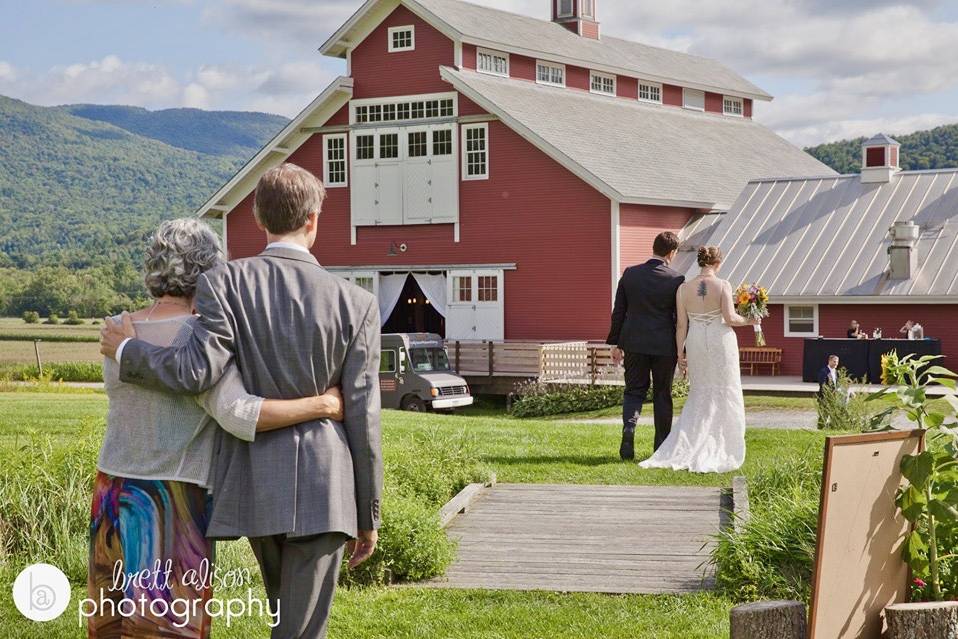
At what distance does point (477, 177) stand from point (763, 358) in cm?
802

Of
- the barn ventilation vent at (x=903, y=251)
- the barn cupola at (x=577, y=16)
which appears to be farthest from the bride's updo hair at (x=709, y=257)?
the barn cupola at (x=577, y=16)

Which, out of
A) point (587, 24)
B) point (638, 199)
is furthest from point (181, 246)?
point (587, 24)

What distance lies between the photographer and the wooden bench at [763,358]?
93.0 feet

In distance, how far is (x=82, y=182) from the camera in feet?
522

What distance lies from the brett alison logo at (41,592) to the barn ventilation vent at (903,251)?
2248 cm

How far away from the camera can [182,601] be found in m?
4.52

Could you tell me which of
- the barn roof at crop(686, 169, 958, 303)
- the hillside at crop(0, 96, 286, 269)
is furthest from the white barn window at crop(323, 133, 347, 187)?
the hillside at crop(0, 96, 286, 269)

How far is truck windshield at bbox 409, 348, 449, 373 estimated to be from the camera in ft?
89.9

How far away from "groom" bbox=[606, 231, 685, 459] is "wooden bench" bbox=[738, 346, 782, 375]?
17.4 metres

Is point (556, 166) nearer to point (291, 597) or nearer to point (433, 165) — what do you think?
point (433, 165)

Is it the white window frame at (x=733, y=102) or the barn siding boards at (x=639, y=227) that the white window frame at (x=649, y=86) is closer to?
the white window frame at (x=733, y=102)

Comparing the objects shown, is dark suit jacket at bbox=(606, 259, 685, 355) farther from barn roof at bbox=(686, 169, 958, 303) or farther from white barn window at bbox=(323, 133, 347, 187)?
white barn window at bbox=(323, 133, 347, 187)

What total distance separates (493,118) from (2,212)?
128m

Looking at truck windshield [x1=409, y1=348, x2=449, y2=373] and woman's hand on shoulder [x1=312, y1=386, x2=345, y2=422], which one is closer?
woman's hand on shoulder [x1=312, y1=386, x2=345, y2=422]
